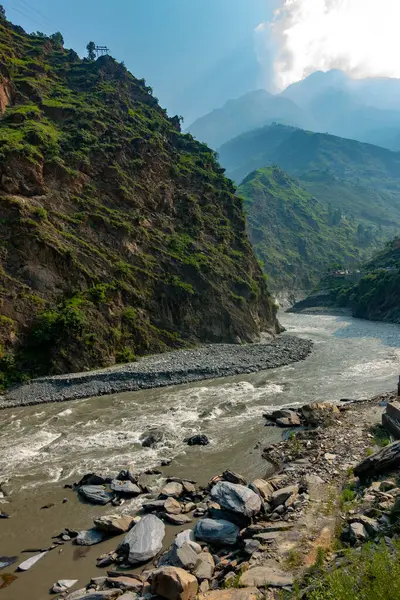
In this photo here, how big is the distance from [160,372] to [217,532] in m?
20.2

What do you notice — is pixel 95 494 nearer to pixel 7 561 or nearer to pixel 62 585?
pixel 7 561

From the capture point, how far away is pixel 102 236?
40562 mm

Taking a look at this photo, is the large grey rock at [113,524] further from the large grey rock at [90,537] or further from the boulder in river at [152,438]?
the boulder in river at [152,438]

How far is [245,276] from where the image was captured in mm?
54094

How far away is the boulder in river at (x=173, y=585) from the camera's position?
790 cm

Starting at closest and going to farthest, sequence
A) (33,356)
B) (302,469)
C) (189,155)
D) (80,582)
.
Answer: (80,582), (302,469), (33,356), (189,155)

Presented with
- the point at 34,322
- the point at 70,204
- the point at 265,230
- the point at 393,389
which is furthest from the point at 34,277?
the point at 265,230

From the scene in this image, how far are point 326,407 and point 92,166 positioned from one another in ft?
124

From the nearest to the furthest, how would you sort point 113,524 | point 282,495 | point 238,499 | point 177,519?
point 113,524, point 238,499, point 177,519, point 282,495

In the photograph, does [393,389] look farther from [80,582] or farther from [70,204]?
[70,204]

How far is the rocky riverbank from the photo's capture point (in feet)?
27.7

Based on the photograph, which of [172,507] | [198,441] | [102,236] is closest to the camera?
[172,507]

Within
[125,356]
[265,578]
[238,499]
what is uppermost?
[125,356]

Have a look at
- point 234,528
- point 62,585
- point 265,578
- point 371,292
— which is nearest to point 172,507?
point 234,528
